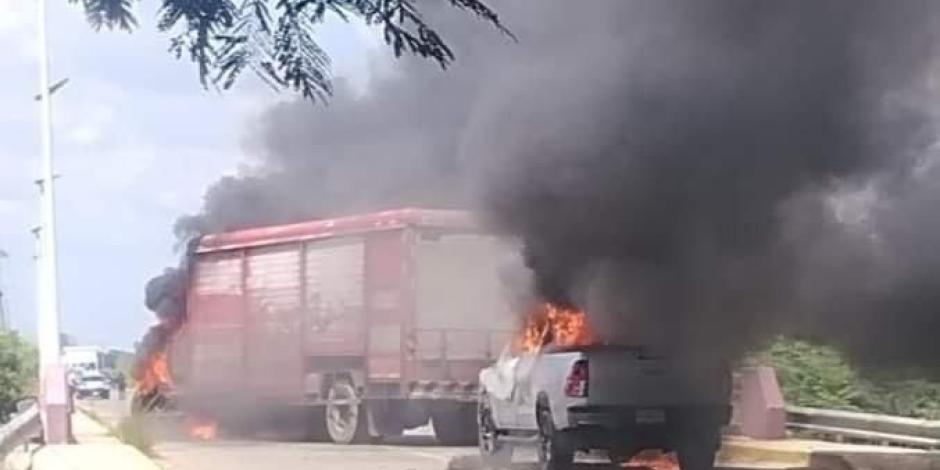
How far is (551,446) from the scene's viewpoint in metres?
15.6

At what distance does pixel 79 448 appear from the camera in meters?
17.9

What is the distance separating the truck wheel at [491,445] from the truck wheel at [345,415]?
176 inches

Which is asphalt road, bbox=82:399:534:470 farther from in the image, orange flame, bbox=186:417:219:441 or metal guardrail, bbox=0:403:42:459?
metal guardrail, bbox=0:403:42:459

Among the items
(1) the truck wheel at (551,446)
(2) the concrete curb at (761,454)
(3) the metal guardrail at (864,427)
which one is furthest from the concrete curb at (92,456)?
(3) the metal guardrail at (864,427)

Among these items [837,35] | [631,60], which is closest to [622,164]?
→ [631,60]

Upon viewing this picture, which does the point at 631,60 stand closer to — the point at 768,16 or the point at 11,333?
the point at 768,16

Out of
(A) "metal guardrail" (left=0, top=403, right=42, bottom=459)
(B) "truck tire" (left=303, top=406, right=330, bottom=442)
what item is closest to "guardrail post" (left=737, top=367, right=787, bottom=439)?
(B) "truck tire" (left=303, top=406, right=330, bottom=442)

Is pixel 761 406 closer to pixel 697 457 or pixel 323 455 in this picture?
pixel 697 457

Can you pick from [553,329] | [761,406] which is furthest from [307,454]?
[761,406]

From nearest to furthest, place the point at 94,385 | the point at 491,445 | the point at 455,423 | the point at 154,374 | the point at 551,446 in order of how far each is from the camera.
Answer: the point at 551,446
the point at 491,445
the point at 455,423
the point at 154,374
the point at 94,385

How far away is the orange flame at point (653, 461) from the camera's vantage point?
16953 mm

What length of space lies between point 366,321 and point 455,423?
1.63m

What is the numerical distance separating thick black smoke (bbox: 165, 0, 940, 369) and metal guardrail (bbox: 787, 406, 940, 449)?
5.02ft

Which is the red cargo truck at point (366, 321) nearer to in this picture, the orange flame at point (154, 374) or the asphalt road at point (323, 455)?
the asphalt road at point (323, 455)
